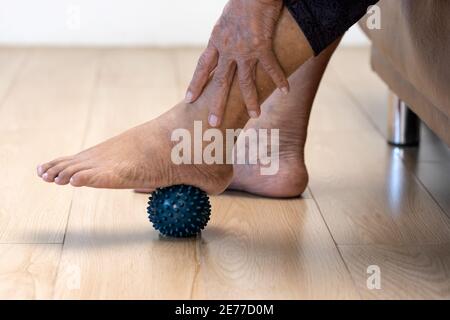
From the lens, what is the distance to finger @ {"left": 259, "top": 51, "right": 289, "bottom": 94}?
132cm

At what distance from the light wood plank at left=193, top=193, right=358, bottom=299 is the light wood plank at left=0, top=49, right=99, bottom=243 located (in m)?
0.26

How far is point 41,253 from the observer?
4.50 ft

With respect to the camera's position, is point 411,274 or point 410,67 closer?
point 411,274

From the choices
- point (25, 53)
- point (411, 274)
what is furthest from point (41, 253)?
point (25, 53)

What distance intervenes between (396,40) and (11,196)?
74cm

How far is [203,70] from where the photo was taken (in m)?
1.36

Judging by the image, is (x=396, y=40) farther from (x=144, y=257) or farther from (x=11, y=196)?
(x=11, y=196)

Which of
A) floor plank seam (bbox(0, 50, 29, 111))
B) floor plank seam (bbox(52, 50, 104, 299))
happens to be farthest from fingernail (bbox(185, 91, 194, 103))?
floor plank seam (bbox(0, 50, 29, 111))

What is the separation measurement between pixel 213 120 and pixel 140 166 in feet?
0.43

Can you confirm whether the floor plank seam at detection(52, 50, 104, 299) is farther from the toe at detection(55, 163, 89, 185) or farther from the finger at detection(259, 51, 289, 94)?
the finger at detection(259, 51, 289, 94)

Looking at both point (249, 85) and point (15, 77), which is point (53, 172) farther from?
point (15, 77)

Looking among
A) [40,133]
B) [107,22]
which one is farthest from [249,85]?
[107,22]

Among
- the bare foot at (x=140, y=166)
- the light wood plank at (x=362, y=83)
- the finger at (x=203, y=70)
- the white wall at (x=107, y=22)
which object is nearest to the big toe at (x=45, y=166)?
the bare foot at (x=140, y=166)
